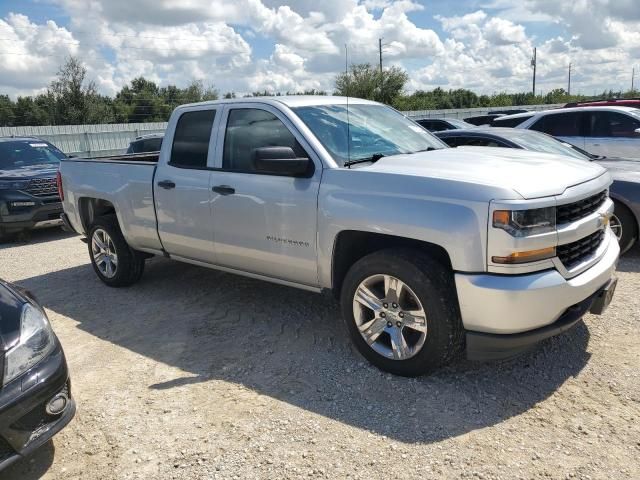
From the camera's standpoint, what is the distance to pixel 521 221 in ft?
9.91

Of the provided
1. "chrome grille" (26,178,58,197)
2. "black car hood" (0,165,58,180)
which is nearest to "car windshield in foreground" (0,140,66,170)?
"black car hood" (0,165,58,180)

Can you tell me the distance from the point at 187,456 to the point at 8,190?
763cm

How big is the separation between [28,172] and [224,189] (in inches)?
264

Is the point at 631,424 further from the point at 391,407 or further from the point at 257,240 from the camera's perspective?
the point at 257,240

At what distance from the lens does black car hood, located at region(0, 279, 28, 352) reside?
279 centimetres

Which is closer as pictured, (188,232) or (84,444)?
(84,444)

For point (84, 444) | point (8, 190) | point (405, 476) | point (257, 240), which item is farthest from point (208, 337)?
point (8, 190)

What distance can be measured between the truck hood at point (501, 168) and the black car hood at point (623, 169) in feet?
8.49

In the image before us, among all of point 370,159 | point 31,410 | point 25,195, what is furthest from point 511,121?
point 31,410

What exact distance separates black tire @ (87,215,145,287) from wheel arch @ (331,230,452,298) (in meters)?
2.84

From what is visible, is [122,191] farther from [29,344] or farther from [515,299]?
[515,299]

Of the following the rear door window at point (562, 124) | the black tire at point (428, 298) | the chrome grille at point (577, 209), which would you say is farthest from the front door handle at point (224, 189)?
the rear door window at point (562, 124)

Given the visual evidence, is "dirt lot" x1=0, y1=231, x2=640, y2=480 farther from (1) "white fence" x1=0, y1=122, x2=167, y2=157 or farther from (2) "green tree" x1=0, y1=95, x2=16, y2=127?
(2) "green tree" x1=0, y1=95, x2=16, y2=127

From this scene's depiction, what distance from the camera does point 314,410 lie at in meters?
3.36
